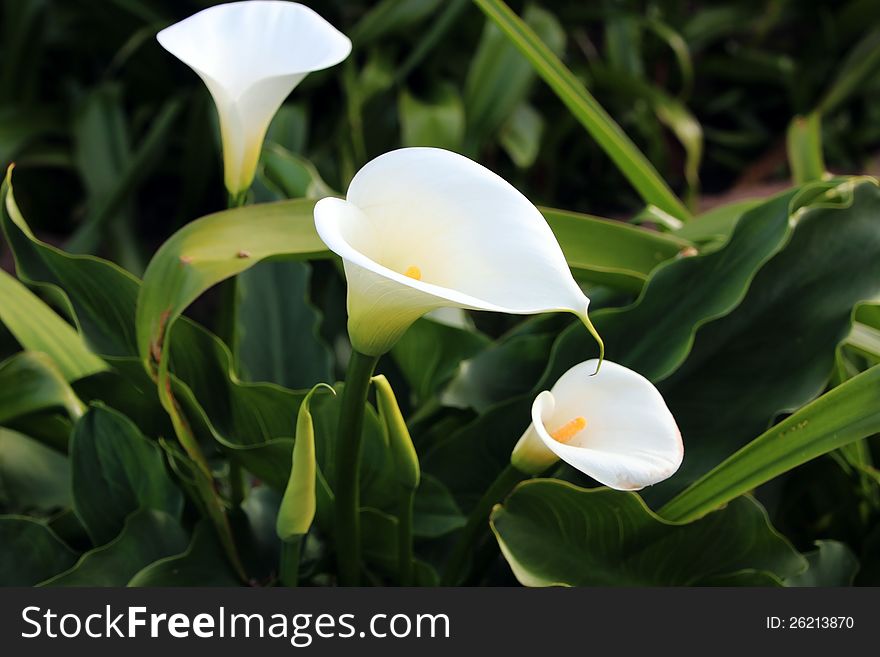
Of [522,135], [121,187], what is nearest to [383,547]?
[121,187]

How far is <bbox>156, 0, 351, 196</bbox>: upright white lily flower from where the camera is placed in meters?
0.46

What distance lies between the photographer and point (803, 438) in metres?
0.45

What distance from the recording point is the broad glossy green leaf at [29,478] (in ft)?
2.04

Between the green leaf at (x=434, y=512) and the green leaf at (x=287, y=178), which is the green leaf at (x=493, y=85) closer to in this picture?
the green leaf at (x=287, y=178)

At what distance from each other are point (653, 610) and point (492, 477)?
0.47ft

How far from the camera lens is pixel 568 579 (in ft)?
1.65

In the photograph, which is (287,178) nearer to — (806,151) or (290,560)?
(290,560)

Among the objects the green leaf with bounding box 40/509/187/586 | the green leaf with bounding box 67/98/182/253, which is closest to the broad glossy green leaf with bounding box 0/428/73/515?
the green leaf with bounding box 40/509/187/586

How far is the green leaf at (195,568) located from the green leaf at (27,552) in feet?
0.22

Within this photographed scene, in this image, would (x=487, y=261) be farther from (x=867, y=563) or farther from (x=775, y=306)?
(x=867, y=563)

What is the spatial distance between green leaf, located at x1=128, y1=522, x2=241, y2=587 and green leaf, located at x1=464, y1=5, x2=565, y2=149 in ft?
3.00

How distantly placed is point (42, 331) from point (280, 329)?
15 cm

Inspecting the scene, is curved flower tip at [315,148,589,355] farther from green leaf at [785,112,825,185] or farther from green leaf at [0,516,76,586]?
green leaf at [785,112,825,185]

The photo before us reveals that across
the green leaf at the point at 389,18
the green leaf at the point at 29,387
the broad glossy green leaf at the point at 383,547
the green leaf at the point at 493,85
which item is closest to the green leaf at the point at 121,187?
the green leaf at the point at 389,18
